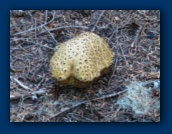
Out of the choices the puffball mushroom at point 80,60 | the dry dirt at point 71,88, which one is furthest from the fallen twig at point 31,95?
the puffball mushroom at point 80,60

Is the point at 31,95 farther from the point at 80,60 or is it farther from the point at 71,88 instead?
the point at 80,60

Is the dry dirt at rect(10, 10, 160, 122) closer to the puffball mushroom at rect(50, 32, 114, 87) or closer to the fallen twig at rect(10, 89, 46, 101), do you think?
the fallen twig at rect(10, 89, 46, 101)

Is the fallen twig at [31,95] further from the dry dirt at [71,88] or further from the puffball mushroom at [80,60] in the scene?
the puffball mushroom at [80,60]

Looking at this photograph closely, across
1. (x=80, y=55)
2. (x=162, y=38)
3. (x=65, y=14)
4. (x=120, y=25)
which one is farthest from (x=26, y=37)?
(x=162, y=38)

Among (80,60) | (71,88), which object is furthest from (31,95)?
(80,60)

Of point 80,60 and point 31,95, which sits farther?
point 31,95
